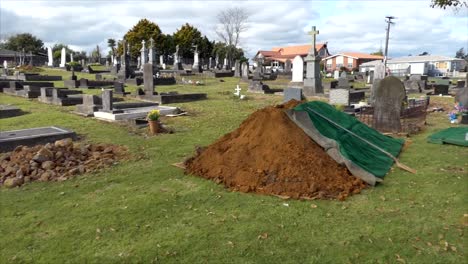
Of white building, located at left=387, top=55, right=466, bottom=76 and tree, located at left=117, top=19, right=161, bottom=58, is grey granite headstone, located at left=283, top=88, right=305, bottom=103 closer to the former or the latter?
tree, located at left=117, top=19, right=161, bottom=58

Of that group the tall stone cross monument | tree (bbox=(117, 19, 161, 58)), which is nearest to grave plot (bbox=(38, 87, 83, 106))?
the tall stone cross monument

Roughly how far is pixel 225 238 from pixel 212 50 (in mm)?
80948

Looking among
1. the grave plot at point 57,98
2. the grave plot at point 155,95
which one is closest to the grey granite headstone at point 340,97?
the grave plot at point 155,95

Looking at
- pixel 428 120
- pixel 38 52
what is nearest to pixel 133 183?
pixel 428 120

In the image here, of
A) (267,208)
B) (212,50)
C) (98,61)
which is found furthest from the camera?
(212,50)

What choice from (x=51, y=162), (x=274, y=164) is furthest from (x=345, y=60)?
(x=51, y=162)

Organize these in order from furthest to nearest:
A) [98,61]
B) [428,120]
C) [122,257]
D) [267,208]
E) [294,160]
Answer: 1. [98,61]
2. [428,120]
3. [294,160]
4. [267,208]
5. [122,257]

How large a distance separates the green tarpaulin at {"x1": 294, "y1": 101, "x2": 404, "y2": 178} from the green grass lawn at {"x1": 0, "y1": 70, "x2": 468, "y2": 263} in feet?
1.62

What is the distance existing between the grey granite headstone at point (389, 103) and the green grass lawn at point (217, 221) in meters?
3.49

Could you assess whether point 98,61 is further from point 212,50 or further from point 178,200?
point 178,200

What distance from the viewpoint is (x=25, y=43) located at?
84625 millimetres

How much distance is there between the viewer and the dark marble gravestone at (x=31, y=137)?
359 inches

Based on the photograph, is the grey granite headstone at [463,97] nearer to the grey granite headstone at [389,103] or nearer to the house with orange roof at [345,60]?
the grey granite headstone at [389,103]

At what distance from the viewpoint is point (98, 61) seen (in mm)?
72062
